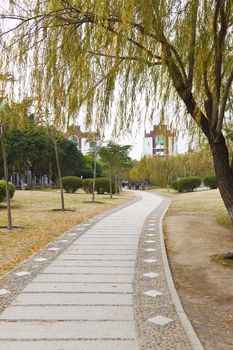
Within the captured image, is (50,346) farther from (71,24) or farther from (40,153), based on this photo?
(40,153)

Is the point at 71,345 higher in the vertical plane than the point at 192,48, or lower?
lower

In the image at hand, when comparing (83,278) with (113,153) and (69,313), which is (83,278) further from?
(113,153)

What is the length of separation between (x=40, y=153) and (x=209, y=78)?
1253 inches

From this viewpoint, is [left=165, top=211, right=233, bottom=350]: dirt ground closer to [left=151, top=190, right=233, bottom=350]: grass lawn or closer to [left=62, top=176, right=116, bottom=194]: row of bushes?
[left=151, top=190, right=233, bottom=350]: grass lawn

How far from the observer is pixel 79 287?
15.4 ft

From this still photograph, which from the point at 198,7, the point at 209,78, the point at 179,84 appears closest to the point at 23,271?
the point at 179,84

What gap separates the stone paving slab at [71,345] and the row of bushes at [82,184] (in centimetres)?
2661

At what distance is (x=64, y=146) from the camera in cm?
4559

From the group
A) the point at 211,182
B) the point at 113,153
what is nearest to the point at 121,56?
the point at 113,153

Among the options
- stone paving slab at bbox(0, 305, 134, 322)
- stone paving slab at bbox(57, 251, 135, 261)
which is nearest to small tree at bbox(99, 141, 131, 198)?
stone paving slab at bbox(57, 251, 135, 261)

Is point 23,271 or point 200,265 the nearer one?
point 23,271

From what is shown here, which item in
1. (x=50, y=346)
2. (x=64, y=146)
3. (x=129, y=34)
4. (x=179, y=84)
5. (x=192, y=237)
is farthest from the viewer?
(x=64, y=146)

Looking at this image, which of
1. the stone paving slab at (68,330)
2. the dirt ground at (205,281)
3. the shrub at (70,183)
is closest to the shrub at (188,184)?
the shrub at (70,183)

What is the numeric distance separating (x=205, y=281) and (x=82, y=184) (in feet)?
83.3
